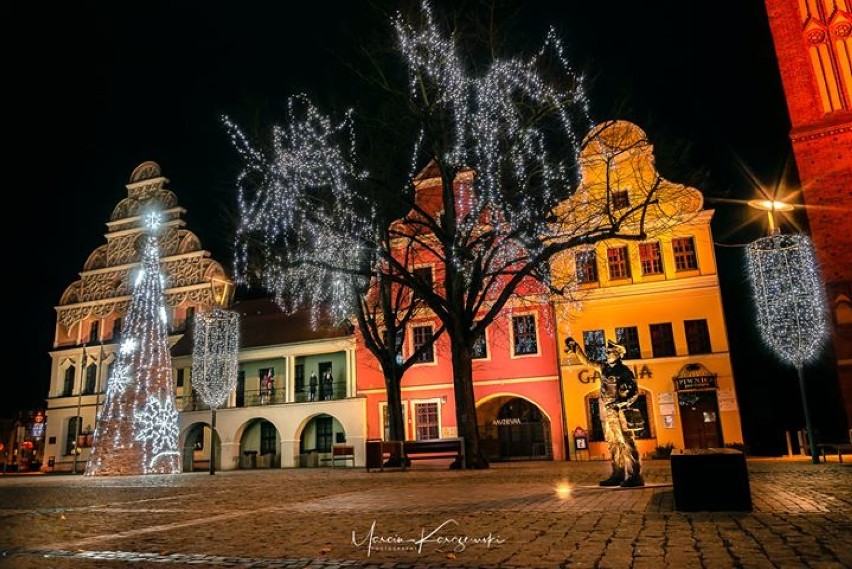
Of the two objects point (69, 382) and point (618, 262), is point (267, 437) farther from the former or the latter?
point (618, 262)

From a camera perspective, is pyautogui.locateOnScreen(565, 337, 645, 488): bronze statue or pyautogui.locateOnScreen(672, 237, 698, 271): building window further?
pyautogui.locateOnScreen(672, 237, 698, 271): building window

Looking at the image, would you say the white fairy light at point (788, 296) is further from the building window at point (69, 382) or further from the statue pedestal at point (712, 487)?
the building window at point (69, 382)

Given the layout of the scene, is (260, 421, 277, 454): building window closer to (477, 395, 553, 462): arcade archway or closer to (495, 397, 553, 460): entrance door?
(477, 395, 553, 462): arcade archway

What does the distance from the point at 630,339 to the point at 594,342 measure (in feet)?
4.85

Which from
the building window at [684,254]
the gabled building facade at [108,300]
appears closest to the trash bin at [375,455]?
the building window at [684,254]

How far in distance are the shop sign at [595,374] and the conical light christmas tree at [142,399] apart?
16.9m

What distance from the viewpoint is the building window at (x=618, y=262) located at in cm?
2680

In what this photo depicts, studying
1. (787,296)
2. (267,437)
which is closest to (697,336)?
(787,296)

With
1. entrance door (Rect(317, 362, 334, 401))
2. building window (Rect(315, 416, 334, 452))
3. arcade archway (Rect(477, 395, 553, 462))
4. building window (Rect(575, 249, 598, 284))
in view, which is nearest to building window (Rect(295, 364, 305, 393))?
entrance door (Rect(317, 362, 334, 401))

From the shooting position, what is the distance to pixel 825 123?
943 inches

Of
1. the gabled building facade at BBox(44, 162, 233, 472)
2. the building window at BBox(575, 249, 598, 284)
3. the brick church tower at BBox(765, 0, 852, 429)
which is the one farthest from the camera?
the gabled building facade at BBox(44, 162, 233, 472)

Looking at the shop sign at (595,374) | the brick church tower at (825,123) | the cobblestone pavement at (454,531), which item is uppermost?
the brick church tower at (825,123)

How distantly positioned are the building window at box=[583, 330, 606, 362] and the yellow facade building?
0.14ft

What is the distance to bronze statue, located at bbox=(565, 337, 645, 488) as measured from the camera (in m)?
9.91
